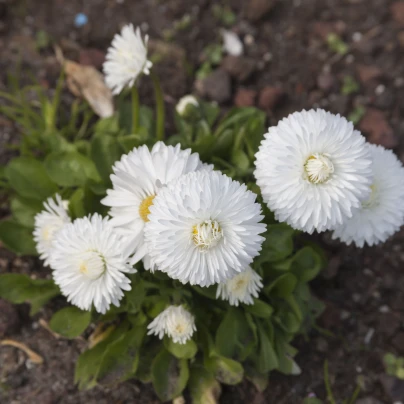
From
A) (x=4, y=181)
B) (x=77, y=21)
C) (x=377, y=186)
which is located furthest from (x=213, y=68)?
(x=377, y=186)

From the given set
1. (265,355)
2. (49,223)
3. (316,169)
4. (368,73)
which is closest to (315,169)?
(316,169)

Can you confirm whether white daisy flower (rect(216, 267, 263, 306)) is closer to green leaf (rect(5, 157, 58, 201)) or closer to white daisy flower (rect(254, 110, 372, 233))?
white daisy flower (rect(254, 110, 372, 233))

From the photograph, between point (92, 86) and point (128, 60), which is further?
point (92, 86)

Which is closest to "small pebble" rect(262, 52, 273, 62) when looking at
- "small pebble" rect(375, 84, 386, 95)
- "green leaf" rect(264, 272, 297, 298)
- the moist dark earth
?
the moist dark earth

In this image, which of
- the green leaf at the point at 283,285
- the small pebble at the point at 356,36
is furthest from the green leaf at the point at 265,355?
the small pebble at the point at 356,36

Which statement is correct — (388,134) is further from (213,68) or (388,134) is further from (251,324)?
(251,324)

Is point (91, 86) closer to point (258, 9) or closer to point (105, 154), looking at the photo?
point (105, 154)

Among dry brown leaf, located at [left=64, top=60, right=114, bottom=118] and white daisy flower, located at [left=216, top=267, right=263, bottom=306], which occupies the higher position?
dry brown leaf, located at [left=64, top=60, right=114, bottom=118]
